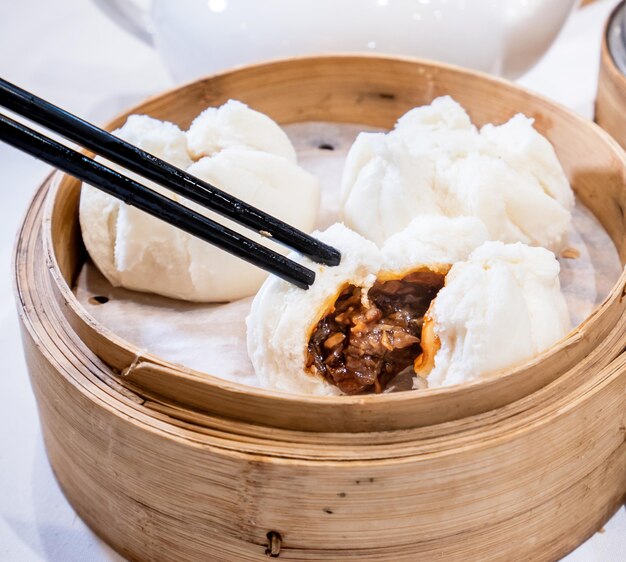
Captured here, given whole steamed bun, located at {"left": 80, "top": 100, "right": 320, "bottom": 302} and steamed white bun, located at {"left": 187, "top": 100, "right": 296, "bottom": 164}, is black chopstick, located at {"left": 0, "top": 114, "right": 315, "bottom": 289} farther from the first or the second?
steamed white bun, located at {"left": 187, "top": 100, "right": 296, "bottom": 164}

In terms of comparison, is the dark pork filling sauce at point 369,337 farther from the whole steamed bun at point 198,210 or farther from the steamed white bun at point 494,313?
the whole steamed bun at point 198,210

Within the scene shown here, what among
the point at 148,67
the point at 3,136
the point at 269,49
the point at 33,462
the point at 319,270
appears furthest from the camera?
the point at 148,67

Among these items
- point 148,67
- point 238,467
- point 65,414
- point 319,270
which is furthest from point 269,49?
point 238,467

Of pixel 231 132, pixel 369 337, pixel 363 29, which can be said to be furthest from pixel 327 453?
pixel 363 29

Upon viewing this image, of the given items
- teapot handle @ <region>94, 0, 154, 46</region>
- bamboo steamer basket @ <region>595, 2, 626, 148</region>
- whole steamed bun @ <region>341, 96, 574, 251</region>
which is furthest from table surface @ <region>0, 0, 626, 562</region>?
bamboo steamer basket @ <region>595, 2, 626, 148</region>

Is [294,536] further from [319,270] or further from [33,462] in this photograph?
[33,462]

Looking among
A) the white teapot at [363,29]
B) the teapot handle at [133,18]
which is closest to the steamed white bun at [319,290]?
the white teapot at [363,29]
